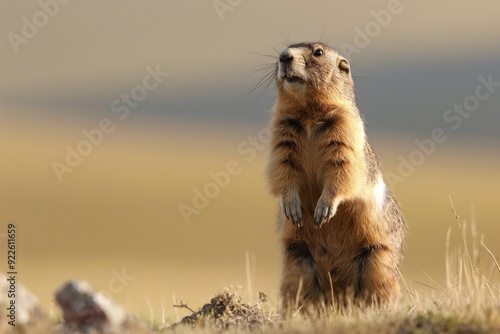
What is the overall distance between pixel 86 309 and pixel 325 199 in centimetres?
365

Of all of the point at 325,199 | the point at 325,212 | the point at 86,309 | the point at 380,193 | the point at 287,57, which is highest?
the point at 287,57

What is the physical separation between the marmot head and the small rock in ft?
13.1

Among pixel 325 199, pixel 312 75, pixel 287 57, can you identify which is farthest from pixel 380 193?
pixel 287 57

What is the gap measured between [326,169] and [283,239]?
1.00 meters

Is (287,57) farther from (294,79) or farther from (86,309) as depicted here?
(86,309)

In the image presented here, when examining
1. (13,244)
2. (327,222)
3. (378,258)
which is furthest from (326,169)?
(13,244)

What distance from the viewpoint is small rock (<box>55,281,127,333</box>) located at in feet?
21.1

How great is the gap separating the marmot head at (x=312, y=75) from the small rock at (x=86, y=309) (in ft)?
13.1

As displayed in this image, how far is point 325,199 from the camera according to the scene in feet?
30.3

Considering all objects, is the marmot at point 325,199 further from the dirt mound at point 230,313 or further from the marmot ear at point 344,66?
the marmot ear at point 344,66

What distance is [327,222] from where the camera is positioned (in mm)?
9406

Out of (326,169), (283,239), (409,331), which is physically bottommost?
(409,331)

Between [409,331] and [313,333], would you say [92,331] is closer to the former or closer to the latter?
[313,333]

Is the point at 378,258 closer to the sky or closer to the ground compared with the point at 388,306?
closer to the sky
